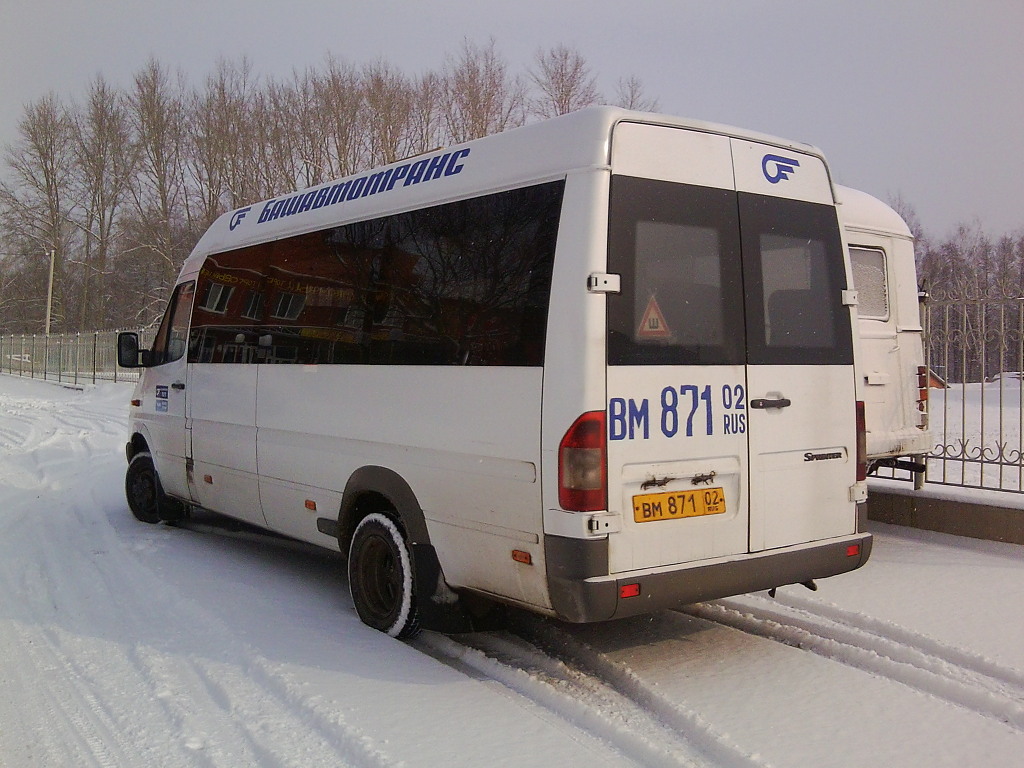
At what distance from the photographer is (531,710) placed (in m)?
4.13

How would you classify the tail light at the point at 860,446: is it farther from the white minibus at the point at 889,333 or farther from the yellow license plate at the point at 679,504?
the white minibus at the point at 889,333

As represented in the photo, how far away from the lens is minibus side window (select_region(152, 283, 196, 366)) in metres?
7.93

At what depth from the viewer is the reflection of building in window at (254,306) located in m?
6.70

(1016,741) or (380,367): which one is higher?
(380,367)

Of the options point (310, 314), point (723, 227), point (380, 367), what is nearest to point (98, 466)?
point (310, 314)

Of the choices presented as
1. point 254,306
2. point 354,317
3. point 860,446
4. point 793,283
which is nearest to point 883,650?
point 860,446

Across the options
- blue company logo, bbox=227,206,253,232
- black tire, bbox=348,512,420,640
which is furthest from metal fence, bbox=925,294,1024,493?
blue company logo, bbox=227,206,253,232

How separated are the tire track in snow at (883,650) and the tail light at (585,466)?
186 centimetres

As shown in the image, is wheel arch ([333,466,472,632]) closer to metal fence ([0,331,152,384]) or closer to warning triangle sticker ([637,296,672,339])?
warning triangle sticker ([637,296,672,339])

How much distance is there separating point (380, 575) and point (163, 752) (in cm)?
188

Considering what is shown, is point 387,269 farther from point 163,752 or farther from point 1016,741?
point 1016,741

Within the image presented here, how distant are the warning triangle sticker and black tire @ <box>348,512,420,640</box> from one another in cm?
187

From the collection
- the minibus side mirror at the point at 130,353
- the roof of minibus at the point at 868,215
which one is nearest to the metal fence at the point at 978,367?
the roof of minibus at the point at 868,215

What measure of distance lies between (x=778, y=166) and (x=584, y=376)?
1.81 meters
